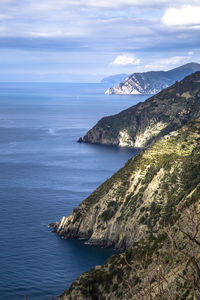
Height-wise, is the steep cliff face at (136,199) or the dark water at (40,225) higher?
the steep cliff face at (136,199)

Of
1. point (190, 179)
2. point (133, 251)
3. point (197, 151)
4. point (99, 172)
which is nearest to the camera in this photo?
point (133, 251)

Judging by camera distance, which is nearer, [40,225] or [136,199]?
[136,199]

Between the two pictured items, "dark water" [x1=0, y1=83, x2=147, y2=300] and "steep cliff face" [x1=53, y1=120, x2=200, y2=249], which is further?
"steep cliff face" [x1=53, y1=120, x2=200, y2=249]

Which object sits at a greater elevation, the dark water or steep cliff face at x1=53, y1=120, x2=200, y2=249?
steep cliff face at x1=53, y1=120, x2=200, y2=249

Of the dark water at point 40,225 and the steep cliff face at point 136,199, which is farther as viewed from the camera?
the steep cliff face at point 136,199

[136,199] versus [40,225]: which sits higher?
[136,199]

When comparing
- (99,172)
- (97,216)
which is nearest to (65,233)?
(97,216)

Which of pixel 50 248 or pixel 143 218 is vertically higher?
pixel 143 218

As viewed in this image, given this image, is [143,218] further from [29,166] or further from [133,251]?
[29,166]
